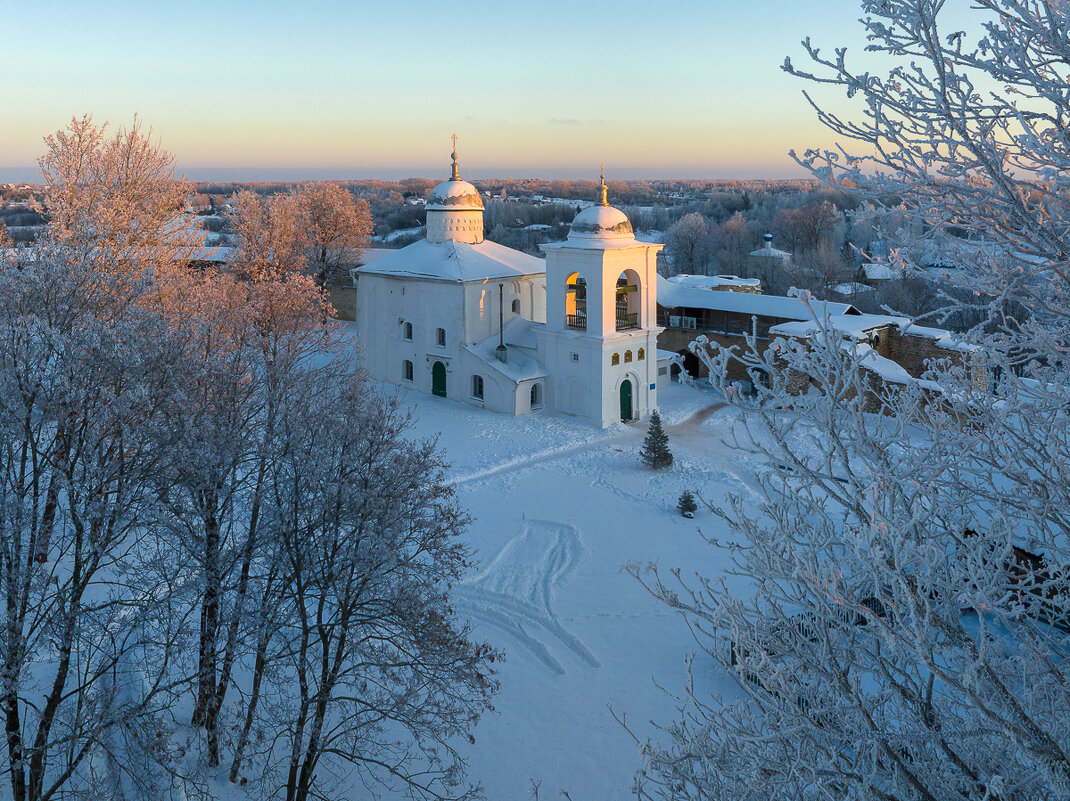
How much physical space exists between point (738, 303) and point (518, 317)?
8.17 m

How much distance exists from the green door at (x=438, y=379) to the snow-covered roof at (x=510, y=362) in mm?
1268

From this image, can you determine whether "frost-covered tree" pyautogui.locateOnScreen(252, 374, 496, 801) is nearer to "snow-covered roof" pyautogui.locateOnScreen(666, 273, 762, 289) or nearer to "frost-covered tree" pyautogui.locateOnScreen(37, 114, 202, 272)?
"frost-covered tree" pyautogui.locateOnScreen(37, 114, 202, 272)

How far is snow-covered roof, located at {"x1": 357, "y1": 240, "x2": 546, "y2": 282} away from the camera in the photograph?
23750 millimetres

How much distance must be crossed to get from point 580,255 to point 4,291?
15517mm

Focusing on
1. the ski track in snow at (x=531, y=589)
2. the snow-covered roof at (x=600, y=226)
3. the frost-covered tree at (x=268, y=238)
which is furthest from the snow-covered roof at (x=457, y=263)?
the ski track in snow at (x=531, y=589)

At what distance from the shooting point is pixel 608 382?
21.9 metres

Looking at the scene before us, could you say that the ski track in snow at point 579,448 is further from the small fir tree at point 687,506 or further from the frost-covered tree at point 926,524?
the frost-covered tree at point 926,524

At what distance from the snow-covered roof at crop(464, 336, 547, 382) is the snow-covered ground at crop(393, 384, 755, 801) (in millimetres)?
1132

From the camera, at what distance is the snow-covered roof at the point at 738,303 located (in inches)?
1079

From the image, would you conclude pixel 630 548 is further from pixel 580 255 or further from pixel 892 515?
pixel 892 515

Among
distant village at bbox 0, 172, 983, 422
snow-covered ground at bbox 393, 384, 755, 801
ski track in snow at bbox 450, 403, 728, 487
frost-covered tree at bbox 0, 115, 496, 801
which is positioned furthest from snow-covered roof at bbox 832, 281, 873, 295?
frost-covered tree at bbox 0, 115, 496, 801

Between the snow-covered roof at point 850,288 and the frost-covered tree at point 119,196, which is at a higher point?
the frost-covered tree at point 119,196

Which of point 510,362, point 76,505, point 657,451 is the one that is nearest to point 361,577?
point 76,505

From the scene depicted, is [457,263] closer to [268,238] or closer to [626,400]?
[626,400]
